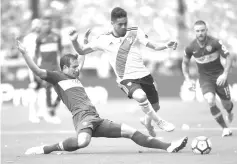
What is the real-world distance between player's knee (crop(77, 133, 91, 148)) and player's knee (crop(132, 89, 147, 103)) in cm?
139

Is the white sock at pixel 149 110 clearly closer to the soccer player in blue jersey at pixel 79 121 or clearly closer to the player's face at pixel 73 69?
the soccer player in blue jersey at pixel 79 121

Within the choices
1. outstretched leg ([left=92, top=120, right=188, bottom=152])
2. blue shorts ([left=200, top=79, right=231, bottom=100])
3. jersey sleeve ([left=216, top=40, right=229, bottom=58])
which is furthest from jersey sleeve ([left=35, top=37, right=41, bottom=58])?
outstretched leg ([left=92, top=120, right=188, bottom=152])

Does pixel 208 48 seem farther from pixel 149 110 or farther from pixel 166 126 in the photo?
pixel 166 126

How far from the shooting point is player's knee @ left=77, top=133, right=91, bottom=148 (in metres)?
9.96

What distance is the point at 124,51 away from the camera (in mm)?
11570

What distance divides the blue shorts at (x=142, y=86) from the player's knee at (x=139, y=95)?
73mm

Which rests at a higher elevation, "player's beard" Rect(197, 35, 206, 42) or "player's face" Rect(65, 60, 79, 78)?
"player's beard" Rect(197, 35, 206, 42)

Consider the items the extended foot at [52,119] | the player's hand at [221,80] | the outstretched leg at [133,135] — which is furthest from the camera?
the extended foot at [52,119]

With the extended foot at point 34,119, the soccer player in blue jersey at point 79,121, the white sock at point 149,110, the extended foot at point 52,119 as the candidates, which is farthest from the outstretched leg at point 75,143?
the extended foot at point 34,119

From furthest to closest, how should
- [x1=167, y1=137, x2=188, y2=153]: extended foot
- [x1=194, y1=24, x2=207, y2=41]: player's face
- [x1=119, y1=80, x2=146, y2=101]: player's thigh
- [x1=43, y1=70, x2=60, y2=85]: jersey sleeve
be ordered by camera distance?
[x1=194, y1=24, x2=207, y2=41]: player's face → [x1=119, y1=80, x2=146, y2=101]: player's thigh → [x1=43, y1=70, x2=60, y2=85]: jersey sleeve → [x1=167, y1=137, x2=188, y2=153]: extended foot

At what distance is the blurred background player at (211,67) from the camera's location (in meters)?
12.6

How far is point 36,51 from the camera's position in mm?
16844

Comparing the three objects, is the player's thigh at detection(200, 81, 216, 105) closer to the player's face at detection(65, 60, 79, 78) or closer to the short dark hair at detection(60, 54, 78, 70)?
the player's face at detection(65, 60, 79, 78)

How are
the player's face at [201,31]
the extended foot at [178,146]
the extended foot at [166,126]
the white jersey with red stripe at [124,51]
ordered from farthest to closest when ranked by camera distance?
1. the player's face at [201,31]
2. the white jersey with red stripe at [124,51]
3. the extended foot at [166,126]
4. the extended foot at [178,146]
